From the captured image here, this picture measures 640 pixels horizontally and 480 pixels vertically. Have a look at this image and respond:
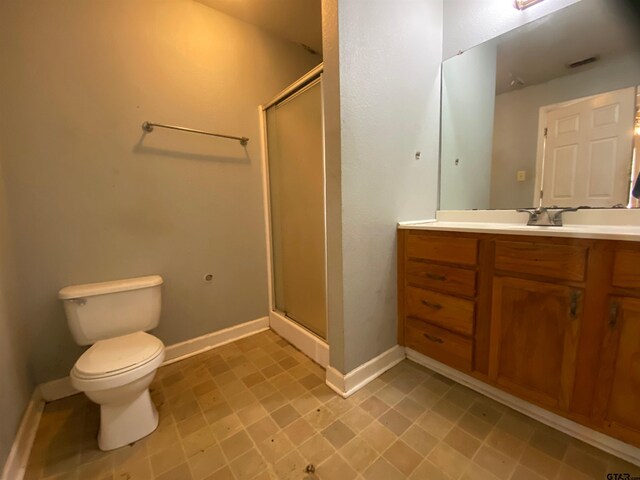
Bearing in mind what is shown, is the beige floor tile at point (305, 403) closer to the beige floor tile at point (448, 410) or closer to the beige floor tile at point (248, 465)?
the beige floor tile at point (248, 465)

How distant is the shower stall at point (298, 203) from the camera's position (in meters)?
1.64

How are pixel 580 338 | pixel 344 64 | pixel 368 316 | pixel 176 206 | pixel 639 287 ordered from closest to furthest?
pixel 639 287, pixel 580 338, pixel 344 64, pixel 368 316, pixel 176 206

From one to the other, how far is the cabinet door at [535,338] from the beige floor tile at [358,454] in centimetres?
71

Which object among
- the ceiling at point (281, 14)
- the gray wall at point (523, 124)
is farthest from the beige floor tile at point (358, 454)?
the ceiling at point (281, 14)

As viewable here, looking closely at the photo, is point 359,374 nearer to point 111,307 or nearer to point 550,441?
point 550,441

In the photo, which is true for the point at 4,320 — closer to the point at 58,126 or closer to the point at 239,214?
the point at 58,126

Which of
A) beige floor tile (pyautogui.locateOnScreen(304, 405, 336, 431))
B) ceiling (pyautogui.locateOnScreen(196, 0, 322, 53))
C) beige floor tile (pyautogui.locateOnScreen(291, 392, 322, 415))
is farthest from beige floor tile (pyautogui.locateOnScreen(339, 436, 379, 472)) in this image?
ceiling (pyautogui.locateOnScreen(196, 0, 322, 53))

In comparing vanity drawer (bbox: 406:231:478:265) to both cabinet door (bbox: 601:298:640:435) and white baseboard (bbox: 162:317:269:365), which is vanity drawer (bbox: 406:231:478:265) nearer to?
cabinet door (bbox: 601:298:640:435)

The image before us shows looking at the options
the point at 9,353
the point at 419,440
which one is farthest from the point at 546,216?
the point at 9,353

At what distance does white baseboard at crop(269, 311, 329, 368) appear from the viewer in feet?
5.37

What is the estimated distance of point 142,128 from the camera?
5.15ft

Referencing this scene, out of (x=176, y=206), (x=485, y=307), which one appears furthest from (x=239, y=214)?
(x=485, y=307)

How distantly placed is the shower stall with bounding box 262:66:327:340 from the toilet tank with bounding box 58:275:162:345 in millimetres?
875

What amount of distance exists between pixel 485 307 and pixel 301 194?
1271mm
